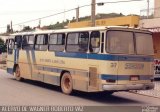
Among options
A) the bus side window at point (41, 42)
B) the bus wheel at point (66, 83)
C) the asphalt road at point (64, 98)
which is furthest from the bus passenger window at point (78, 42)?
the bus side window at point (41, 42)

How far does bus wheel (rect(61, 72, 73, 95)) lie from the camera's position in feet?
56.2

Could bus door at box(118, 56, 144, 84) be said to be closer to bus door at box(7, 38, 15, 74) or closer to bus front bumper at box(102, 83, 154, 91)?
bus front bumper at box(102, 83, 154, 91)

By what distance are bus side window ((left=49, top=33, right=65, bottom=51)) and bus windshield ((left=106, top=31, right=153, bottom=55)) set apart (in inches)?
125

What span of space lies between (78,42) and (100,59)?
74.6 inches

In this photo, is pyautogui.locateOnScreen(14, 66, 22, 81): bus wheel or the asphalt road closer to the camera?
the asphalt road

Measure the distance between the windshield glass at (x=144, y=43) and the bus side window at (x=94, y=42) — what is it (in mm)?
1522

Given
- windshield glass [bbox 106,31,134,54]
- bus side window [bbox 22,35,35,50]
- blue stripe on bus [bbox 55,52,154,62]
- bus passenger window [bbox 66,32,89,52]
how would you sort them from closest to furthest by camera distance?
1. blue stripe on bus [bbox 55,52,154,62]
2. windshield glass [bbox 106,31,134,54]
3. bus passenger window [bbox 66,32,89,52]
4. bus side window [bbox 22,35,35,50]

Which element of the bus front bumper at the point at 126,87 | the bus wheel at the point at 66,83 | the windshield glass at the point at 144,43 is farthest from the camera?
the bus wheel at the point at 66,83

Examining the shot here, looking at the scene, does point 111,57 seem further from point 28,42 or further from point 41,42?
point 28,42

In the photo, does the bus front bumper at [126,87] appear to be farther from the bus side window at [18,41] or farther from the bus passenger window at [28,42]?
the bus side window at [18,41]

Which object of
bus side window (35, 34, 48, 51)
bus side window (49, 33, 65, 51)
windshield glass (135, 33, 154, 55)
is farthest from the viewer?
bus side window (35, 34, 48, 51)

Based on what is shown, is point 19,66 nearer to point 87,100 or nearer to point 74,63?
point 74,63

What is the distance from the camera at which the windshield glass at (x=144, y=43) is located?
1600 centimetres

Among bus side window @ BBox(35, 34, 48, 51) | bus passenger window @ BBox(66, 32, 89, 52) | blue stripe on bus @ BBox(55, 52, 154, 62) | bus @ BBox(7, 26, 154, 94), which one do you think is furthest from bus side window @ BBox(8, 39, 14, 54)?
blue stripe on bus @ BBox(55, 52, 154, 62)
